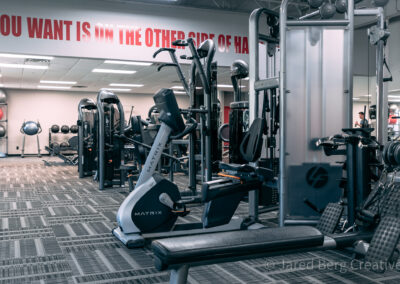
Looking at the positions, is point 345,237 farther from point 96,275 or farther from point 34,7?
point 34,7

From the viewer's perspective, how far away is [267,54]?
4.07 meters

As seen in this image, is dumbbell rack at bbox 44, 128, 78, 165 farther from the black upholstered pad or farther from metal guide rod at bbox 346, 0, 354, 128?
the black upholstered pad

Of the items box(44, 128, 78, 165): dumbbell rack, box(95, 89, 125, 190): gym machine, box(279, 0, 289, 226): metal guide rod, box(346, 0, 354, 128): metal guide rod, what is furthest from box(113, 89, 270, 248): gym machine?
box(44, 128, 78, 165): dumbbell rack

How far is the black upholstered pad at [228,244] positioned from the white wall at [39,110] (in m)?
15.7

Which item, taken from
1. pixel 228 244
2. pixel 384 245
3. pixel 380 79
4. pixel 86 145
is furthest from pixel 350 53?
pixel 86 145

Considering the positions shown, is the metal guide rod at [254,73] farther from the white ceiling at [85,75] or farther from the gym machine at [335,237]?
the white ceiling at [85,75]

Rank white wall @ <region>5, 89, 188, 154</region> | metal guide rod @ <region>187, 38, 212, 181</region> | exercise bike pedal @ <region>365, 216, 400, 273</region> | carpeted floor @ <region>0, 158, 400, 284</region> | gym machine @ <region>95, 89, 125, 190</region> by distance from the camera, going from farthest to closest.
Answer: white wall @ <region>5, 89, 188, 154</region> → gym machine @ <region>95, 89, 125, 190</region> → metal guide rod @ <region>187, 38, 212, 181</region> → carpeted floor @ <region>0, 158, 400, 284</region> → exercise bike pedal @ <region>365, 216, 400, 273</region>

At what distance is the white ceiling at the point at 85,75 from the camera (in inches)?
386

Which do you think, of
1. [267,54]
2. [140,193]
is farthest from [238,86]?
[140,193]

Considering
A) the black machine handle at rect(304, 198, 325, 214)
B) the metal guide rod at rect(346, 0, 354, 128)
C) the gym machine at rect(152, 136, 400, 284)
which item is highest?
the metal guide rod at rect(346, 0, 354, 128)

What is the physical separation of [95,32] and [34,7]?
3.72ft

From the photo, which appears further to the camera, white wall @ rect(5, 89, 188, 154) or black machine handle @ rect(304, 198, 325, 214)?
white wall @ rect(5, 89, 188, 154)

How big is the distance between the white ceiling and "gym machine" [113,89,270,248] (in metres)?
6.35

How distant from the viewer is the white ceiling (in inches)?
386
